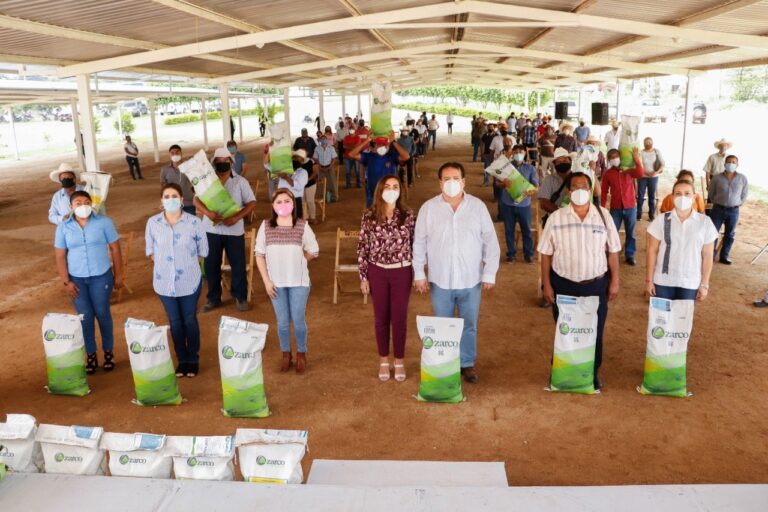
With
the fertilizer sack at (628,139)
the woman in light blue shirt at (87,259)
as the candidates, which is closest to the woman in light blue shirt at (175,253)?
the woman in light blue shirt at (87,259)

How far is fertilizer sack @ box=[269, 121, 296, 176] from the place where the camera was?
27.1ft

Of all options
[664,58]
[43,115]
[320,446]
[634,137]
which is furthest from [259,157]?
[43,115]

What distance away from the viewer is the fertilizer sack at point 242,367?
388 cm

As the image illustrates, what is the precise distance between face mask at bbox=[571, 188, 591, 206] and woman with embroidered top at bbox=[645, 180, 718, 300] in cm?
67

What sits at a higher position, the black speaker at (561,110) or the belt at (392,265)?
the black speaker at (561,110)

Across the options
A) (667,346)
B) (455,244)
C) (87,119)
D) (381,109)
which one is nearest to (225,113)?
(87,119)

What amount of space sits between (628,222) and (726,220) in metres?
1.18

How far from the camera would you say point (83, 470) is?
2430 mm

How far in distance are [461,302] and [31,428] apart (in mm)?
2751

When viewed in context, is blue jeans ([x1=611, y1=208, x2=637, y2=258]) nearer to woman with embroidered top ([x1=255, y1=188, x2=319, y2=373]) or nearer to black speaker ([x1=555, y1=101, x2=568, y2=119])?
woman with embroidered top ([x1=255, y1=188, x2=319, y2=373])

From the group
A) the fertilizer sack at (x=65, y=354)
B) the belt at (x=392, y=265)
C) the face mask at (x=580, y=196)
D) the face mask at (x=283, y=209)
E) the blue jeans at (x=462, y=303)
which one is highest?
the face mask at (x=580, y=196)

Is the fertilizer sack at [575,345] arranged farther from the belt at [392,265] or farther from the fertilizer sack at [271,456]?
the fertilizer sack at [271,456]

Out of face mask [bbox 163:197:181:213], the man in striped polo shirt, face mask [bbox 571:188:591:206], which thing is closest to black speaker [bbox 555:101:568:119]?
the man in striped polo shirt

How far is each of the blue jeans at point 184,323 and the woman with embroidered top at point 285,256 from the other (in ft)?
1.97
